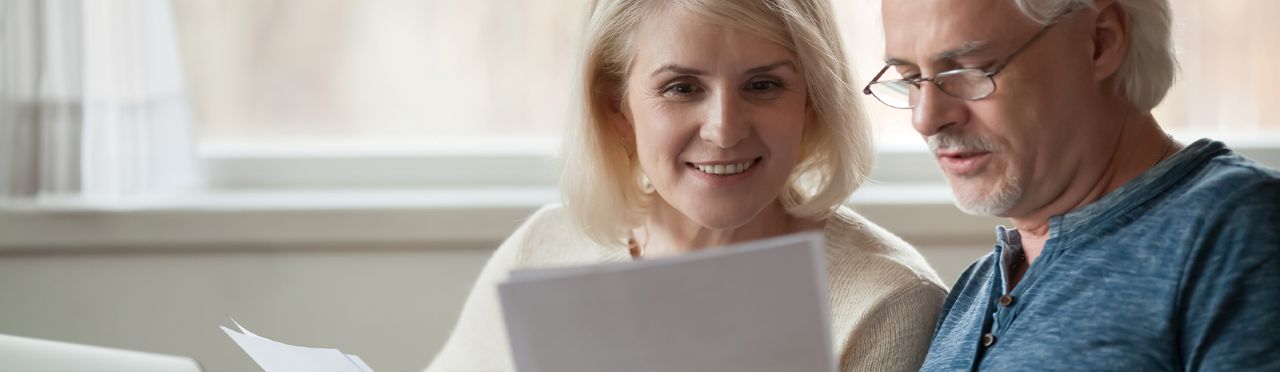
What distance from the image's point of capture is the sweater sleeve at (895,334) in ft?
4.98

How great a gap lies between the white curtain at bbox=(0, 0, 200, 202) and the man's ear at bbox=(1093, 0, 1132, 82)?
201 cm

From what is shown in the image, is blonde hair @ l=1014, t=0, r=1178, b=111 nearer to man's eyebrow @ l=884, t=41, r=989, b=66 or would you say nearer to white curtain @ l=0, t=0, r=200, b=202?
man's eyebrow @ l=884, t=41, r=989, b=66

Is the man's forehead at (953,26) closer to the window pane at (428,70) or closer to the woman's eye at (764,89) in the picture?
the woman's eye at (764,89)

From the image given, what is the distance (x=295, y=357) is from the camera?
4.32ft

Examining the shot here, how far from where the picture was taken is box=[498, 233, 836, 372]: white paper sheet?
3.29ft

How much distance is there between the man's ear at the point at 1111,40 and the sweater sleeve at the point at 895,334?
394 millimetres

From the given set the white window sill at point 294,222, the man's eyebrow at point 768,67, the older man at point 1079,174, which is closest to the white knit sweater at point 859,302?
the older man at point 1079,174

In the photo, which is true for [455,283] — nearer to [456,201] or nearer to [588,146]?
[456,201]

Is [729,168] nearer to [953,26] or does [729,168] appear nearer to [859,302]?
[859,302]

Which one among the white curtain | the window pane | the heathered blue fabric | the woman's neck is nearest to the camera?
the heathered blue fabric

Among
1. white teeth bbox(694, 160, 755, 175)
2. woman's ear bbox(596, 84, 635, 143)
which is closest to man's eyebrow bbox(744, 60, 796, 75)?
white teeth bbox(694, 160, 755, 175)

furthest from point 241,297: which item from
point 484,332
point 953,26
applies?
point 953,26

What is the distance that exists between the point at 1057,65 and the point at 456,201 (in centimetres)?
164

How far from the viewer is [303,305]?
274 centimetres
